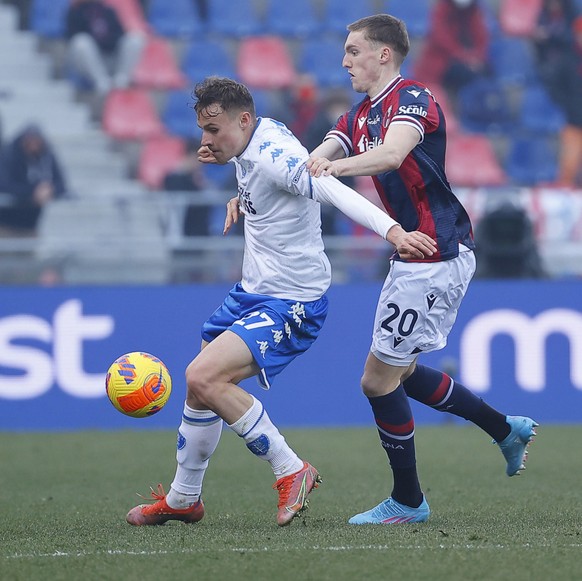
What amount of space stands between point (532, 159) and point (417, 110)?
32.3 ft

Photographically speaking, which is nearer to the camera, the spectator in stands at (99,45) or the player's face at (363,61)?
the player's face at (363,61)

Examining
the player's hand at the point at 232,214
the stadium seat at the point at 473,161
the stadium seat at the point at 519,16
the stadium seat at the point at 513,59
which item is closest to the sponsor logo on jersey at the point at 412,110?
the player's hand at the point at 232,214

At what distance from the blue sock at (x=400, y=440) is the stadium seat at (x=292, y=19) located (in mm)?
10209

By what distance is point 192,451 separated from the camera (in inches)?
205

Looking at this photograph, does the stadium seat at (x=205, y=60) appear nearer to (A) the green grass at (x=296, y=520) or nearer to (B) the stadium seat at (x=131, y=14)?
(B) the stadium seat at (x=131, y=14)

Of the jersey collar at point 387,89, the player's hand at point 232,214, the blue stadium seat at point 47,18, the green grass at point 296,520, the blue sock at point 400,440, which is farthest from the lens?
the blue stadium seat at point 47,18

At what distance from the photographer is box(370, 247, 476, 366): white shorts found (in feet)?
17.1

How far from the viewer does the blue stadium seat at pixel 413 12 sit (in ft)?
49.0

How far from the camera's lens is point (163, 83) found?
566 inches

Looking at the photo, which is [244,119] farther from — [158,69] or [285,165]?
[158,69]

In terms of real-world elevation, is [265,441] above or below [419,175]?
below

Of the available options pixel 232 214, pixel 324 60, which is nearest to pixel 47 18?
pixel 324 60

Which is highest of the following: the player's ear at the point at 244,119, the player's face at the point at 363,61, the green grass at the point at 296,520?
the player's face at the point at 363,61

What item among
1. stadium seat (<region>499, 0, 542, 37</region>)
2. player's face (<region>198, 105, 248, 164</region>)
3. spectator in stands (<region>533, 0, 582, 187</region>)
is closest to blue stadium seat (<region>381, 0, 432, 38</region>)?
stadium seat (<region>499, 0, 542, 37</region>)
